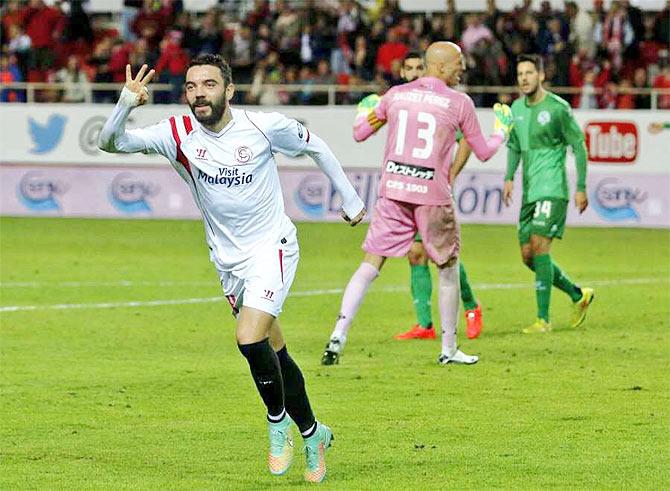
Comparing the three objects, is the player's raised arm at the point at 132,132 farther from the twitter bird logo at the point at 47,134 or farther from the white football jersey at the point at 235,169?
the twitter bird logo at the point at 47,134

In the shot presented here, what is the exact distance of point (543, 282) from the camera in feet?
44.0

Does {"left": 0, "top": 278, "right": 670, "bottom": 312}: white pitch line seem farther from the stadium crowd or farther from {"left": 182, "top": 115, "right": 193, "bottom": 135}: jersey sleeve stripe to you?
the stadium crowd

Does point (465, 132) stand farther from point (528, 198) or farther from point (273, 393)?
point (273, 393)

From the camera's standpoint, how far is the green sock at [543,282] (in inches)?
528

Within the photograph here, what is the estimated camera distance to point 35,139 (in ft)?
88.9

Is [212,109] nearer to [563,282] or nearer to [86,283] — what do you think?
[563,282]

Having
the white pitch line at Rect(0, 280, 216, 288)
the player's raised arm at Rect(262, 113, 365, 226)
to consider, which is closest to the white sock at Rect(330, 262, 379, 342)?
the player's raised arm at Rect(262, 113, 365, 226)

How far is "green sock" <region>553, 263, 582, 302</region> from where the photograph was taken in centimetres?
1367

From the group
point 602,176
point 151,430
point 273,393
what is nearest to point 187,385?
point 151,430

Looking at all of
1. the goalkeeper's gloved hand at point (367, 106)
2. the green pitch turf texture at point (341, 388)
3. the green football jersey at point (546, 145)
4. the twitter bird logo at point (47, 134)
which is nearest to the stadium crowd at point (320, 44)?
the twitter bird logo at point (47, 134)

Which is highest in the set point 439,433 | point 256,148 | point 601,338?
point 256,148

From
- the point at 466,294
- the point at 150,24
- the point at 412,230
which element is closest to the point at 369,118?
the point at 412,230

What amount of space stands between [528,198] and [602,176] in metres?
11.1

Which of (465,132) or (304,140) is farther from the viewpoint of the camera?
(465,132)
